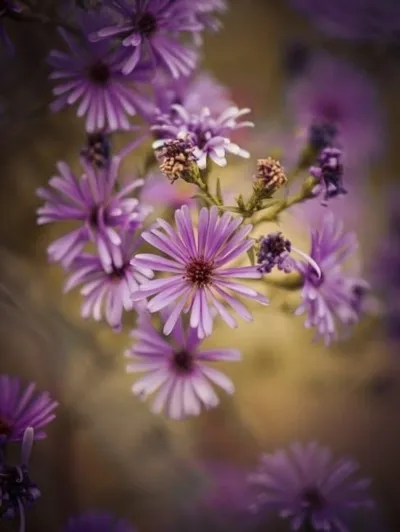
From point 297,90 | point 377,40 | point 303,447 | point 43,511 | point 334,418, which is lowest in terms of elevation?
point 43,511

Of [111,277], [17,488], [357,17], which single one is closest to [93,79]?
[111,277]

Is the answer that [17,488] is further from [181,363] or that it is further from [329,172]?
[329,172]

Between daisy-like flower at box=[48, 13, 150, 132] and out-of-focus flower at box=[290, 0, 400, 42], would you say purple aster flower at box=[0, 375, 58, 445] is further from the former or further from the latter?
out-of-focus flower at box=[290, 0, 400, 42]

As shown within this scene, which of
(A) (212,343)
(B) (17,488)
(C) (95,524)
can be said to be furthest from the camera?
(A) (212,343)

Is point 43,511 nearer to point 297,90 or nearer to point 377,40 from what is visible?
point 297,90

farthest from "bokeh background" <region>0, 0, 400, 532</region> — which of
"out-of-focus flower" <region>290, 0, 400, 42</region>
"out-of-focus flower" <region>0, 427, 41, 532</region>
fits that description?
"out-of-focus flower" <region>0, 427, 41, 532</region>

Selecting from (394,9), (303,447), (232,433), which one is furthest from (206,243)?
(394,9)

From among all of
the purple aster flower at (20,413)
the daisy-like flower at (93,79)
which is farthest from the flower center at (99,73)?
the purple aster flower at (20,413)
